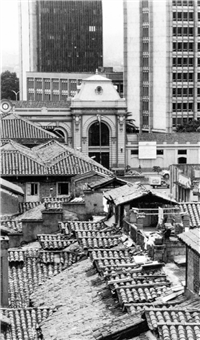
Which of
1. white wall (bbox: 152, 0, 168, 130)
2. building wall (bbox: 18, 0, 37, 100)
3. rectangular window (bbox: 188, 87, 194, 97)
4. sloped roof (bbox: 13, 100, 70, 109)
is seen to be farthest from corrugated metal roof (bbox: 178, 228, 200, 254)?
building wall (bbox: 18, 0, 37, 100)

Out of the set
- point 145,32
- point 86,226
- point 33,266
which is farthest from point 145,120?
point 33,266

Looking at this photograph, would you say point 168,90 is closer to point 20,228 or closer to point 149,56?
point 149,56

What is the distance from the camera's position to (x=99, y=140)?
384ft

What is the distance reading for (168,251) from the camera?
2569cm

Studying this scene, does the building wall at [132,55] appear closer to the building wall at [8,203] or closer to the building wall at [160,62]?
the building wall at [160,62]

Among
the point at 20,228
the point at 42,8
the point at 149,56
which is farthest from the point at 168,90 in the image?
the point at 20,228

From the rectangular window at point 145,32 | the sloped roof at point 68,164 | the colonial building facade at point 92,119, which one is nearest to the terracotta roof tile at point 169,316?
the sloped roof at point 68,164

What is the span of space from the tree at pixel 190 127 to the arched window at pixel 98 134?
23673 millimetres

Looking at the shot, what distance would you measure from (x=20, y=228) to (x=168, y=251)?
44.7 feet

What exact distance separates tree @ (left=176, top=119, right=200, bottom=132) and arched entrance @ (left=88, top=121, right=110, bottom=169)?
23.7 meters

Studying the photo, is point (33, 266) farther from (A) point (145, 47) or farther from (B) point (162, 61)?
(A) point (145, 47)

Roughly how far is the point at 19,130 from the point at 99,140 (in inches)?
1587

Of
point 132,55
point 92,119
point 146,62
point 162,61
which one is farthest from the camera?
point 132,55

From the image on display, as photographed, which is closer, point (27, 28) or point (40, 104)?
point (40, 104)
